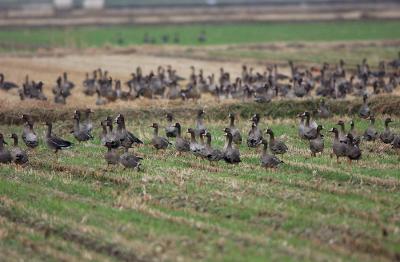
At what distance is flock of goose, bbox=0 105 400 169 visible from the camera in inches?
912

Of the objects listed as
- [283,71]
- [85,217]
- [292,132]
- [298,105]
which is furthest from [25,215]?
[283,71]

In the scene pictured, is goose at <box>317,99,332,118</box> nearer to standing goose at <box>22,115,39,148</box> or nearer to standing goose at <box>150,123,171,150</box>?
standing goose at <box>150,123,171,150</box>

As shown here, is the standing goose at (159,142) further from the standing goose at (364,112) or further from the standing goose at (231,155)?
the standing goose at (364,112)

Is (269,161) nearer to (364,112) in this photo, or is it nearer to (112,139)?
(112,139)

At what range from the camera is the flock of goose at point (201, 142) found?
2316 centimetres

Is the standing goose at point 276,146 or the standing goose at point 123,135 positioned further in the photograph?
the standing goose at point 123,135

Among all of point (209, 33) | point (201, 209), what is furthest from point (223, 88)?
point (209, 33)

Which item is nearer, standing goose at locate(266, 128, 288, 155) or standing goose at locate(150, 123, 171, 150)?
standing goose at locate(266, 128, 288, 155)

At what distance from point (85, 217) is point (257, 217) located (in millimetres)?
3350

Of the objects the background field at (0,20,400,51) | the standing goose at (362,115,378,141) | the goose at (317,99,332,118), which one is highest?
the standing goose at (362,115,378,141)

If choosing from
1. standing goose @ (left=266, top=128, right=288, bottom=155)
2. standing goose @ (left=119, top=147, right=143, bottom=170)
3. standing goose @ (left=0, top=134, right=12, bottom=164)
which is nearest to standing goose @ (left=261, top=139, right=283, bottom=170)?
standing goose @ (left=266, top=128, right=288, bottom=155)

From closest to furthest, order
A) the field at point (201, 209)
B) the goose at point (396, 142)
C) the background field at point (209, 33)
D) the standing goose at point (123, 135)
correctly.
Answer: the field at point (201, 209) < the goose at point (396, 142) < the standing goose at point (123, 135) < the background field at point (209, 33)

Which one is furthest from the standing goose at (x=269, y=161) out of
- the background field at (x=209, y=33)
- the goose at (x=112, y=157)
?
the background field at (x=209, y=33)

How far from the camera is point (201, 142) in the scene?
24953 mm
